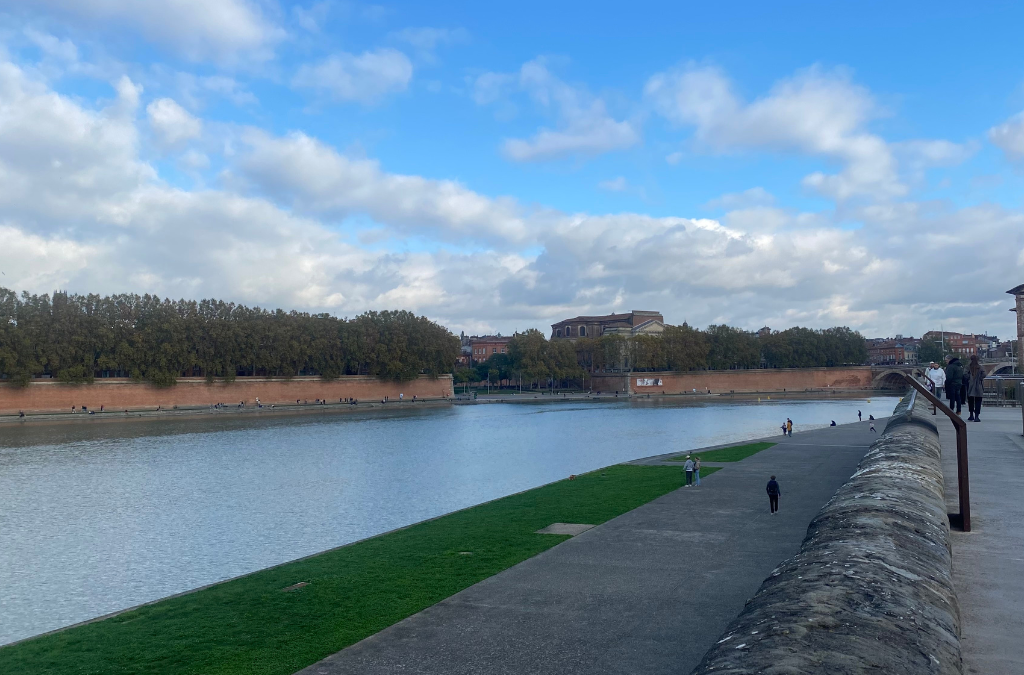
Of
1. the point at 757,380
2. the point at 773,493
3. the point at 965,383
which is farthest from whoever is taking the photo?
the point at 757,380

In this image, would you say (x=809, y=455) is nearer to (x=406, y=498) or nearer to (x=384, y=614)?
(x=406, y=498)

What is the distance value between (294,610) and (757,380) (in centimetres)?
12032

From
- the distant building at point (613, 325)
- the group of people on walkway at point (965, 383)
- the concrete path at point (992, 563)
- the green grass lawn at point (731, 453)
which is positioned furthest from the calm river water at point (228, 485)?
Result: the distant building at point (613, 325)

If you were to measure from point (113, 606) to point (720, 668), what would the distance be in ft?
48.2

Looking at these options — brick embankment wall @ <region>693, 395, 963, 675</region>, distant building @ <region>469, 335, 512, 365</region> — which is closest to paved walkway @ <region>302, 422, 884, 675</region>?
brick embankment wall @ <region>693, 395, 963, 675</region>

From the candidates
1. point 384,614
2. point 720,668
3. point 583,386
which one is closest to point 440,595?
point 384,614

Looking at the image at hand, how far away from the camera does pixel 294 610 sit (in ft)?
38.3

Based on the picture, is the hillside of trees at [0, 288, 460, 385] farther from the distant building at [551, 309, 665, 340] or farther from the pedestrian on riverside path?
the pedestrian on riverside path

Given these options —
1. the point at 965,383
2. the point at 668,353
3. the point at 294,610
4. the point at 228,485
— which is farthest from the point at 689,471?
the point at 668,353

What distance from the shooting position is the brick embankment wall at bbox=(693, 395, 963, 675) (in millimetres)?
4262

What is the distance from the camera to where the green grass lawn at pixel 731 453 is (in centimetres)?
2892

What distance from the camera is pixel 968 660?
21.1 ft

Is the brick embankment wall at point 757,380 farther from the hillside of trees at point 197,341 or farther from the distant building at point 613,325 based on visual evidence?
the hillside of trees at point 197,341

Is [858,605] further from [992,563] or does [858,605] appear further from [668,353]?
[668,353]
